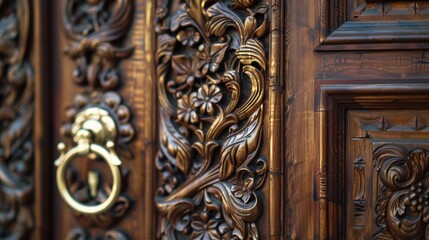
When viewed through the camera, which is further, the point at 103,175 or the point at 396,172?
the point at 103,175

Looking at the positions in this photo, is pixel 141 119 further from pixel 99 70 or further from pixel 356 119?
pixel 356 119

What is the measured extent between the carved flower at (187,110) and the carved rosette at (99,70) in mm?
76

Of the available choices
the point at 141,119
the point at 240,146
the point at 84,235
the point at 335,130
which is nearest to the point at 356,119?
the point at 335,130

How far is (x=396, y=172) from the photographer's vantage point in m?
0.63

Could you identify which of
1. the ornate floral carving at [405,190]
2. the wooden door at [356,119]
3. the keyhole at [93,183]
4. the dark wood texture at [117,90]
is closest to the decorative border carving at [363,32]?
the wooden door at [356,119]

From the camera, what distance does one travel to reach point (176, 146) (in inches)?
28.2

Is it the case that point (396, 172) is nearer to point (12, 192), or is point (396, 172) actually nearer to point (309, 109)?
point (309, 109)

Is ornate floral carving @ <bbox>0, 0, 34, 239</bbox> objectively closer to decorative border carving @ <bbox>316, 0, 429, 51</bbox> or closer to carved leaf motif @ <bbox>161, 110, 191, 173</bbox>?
carved leaf motif @ <bbox>161, 110, 191, 173</bbox>

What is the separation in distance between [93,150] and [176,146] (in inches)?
4.3

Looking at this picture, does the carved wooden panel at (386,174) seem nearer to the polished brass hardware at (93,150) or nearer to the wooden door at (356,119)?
the wooden door at (356,119)

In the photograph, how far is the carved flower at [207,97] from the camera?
70 cm

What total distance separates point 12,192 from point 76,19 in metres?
0.25

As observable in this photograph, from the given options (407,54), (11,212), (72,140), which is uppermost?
(407,54)

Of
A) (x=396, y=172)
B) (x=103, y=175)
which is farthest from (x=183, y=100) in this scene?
(x=396, y=172)
